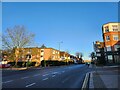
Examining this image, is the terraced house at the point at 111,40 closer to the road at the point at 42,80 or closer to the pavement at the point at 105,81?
the road at the point at 42,80

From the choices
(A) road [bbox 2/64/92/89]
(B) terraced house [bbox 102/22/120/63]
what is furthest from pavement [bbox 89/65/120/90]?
(B) terraced house [bbox 102/22/120/63]

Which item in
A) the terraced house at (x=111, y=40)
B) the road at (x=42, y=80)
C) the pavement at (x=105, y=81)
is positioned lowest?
the road at (x=42, y=80)

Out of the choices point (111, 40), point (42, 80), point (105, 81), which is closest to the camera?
point (105, 81)

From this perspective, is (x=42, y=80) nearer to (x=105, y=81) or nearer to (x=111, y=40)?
(x=105, y=81)

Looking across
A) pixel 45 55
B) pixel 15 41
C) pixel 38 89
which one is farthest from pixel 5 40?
pixel 45 55

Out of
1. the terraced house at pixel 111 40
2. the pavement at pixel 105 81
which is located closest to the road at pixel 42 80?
the pavement at pixel 105 81

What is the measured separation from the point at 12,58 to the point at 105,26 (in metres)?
30.3

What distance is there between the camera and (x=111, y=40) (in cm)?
7150

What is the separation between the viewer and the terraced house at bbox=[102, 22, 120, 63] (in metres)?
69.3

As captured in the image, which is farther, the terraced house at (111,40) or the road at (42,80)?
the terraced house at (111,40)

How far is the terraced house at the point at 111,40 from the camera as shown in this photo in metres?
69.3

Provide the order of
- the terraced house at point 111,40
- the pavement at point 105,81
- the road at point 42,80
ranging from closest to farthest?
1. the pavement at point 105,81
2. the road at point 42,80
3. the terraced house at point 111,40

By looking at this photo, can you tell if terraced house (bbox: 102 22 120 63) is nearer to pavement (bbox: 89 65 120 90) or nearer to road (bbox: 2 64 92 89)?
road (bbox: 2 64 92 89)

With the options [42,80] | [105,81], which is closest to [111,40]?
[42,80]
